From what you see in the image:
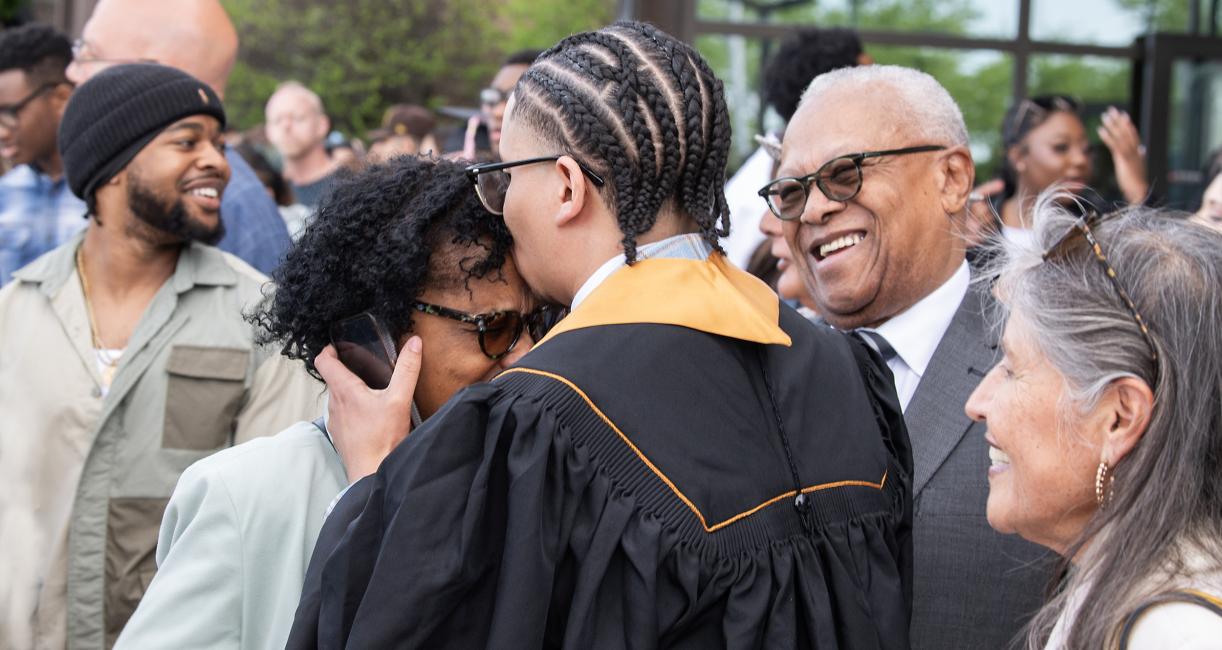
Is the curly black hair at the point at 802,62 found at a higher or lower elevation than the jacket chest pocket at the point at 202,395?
higher

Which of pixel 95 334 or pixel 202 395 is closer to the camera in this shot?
pixel 202 395

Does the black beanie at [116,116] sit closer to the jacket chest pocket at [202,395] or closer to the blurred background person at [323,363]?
the jacket chest pocket at [202,395]

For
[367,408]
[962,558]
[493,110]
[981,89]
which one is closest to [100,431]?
[367,408]

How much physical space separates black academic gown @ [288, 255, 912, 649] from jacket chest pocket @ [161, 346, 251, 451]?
181 centimetres

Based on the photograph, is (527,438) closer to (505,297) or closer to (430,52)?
(505,297)

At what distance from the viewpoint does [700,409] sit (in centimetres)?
185

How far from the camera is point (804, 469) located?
1943 mm

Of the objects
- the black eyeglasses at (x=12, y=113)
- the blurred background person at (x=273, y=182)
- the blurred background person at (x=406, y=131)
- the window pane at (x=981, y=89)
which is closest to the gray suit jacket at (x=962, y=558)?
the black eyeglasses at (x=12, y=113)

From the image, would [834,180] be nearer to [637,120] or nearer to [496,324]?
[496,324]

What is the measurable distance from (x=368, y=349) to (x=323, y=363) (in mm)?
91

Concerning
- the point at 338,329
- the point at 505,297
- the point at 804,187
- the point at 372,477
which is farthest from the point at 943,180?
the point at 372,477

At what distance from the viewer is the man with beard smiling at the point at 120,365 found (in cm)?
346

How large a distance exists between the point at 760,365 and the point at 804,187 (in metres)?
1.08

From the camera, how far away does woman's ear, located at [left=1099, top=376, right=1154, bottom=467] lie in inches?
71.2
